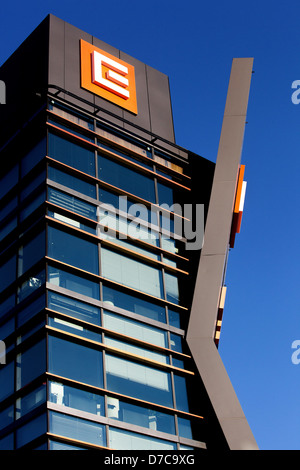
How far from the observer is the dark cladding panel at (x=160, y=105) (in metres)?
37.2

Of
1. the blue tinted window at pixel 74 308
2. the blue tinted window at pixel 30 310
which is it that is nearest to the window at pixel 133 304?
the blue tinted window at pixel 74 308

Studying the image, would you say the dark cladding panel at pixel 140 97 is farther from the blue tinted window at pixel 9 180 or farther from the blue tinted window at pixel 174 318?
the blue tinted window at pixel 174 318

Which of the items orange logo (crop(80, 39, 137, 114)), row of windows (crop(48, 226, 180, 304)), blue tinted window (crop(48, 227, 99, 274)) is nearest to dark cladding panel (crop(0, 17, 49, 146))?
orange logo (crop(80, 39, 137, 114))

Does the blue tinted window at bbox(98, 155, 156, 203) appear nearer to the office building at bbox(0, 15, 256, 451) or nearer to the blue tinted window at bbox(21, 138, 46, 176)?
the office building at bbox(0, 15, 256, 451)

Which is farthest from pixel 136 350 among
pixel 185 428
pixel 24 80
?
pixel 24 80

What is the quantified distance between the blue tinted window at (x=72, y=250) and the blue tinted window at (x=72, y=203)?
4.20ft

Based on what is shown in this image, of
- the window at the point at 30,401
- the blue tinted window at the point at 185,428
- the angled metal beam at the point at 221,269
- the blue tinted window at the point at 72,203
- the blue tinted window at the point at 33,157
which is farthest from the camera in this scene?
the blue tinted window at the point at 33,157

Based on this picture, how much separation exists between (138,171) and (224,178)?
4.07 meters

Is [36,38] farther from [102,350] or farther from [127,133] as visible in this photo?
[102,350]

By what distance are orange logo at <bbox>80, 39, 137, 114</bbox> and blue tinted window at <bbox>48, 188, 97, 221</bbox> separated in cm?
633

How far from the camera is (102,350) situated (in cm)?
2856

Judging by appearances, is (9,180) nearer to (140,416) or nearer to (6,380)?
(6,380)

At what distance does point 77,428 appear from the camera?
26.2m

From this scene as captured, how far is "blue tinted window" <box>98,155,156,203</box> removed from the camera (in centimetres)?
3334
